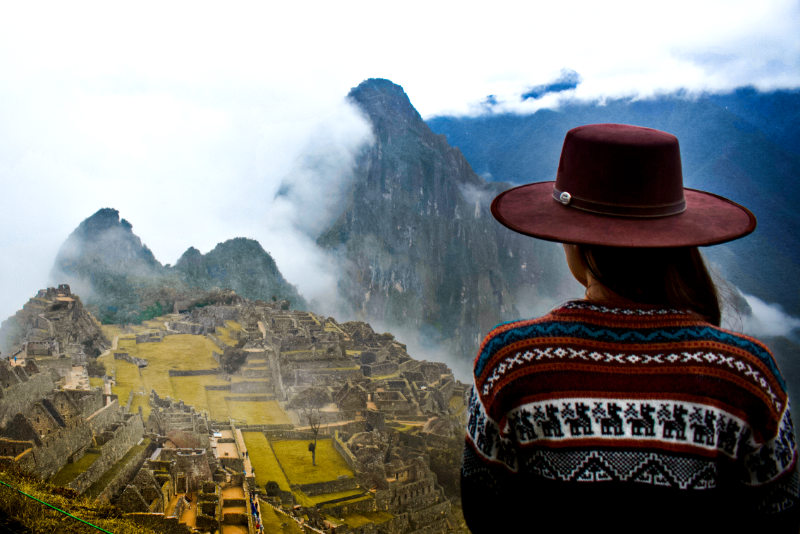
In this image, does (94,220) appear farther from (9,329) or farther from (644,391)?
(644,391)

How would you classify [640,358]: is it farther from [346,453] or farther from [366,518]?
[346,453]

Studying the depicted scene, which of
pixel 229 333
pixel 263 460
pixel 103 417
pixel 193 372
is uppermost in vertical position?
pixel 229 333

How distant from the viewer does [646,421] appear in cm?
98

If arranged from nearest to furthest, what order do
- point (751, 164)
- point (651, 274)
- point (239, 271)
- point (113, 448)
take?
point (651, 274) → point (113, 448) → point (751, 164) → point (239, 271)

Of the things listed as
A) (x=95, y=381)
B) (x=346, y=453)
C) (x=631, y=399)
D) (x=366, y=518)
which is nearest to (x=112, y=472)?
(x=366, y=518)

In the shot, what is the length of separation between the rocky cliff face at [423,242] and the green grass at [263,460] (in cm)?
2466

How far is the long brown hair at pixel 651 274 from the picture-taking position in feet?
3.54

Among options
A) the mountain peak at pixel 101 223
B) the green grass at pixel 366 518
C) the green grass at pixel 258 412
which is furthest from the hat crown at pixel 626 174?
the mountain peak at pixel 101 223

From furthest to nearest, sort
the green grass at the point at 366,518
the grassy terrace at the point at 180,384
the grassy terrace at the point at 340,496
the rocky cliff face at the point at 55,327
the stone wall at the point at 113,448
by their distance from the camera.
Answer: the rocky cliff face at the point at 55,327 < the grassy terrace at the point at 180,384 < the grassy terrace at the point at 340,496 < the green grass at the point at 366,518 < the stone wall at the point at 113,448

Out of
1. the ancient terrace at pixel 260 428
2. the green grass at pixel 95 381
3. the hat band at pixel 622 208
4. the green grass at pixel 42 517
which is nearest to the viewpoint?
the hat band at pixel 622 208

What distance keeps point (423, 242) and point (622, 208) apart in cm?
4049

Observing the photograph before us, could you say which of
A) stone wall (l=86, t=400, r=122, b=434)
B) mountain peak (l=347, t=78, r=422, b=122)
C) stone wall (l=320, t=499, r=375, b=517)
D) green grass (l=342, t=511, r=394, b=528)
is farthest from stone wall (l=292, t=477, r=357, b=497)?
mountain peak (l=347, t=78, r=422, b=122)

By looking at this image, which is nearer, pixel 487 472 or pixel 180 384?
pixel 487 472

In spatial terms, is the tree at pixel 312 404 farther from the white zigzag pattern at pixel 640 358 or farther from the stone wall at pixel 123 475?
the white zigzag pattern at pixel 640 358
